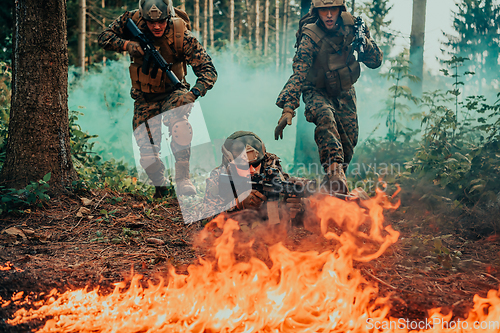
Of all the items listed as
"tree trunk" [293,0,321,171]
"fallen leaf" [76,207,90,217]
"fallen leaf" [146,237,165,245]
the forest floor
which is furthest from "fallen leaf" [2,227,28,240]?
"tree trunk" [293,0,321,171]

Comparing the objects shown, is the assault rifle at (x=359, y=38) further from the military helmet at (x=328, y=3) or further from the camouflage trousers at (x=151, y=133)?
the camouflage trousers at (x=151, y=133)

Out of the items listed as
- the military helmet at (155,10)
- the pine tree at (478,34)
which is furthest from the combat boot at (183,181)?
the pine tree at (478,34)

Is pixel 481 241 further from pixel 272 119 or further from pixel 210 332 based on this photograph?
pixel 272 119

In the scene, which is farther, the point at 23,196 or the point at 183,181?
the point at 183,181

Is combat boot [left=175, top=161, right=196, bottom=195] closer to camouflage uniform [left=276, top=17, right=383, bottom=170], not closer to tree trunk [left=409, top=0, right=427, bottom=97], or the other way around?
camouflage uniform [left=276, top=17, right=383, bottom=170]

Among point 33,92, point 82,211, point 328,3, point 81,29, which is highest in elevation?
point 81,29

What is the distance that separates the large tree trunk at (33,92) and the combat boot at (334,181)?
3.03m

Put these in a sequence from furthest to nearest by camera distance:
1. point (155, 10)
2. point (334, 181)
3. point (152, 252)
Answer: point (155, 10)
point (334, 181)
point (152, 252)

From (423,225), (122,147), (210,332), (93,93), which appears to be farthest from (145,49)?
(93,93)

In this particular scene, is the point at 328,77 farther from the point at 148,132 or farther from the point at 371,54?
the point at 148,132

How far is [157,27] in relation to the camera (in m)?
4.45

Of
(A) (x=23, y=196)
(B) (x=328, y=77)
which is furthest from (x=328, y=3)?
(A) (x=23, y=196)

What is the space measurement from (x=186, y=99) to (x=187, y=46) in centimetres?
75

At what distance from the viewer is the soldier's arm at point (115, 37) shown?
4445mm
